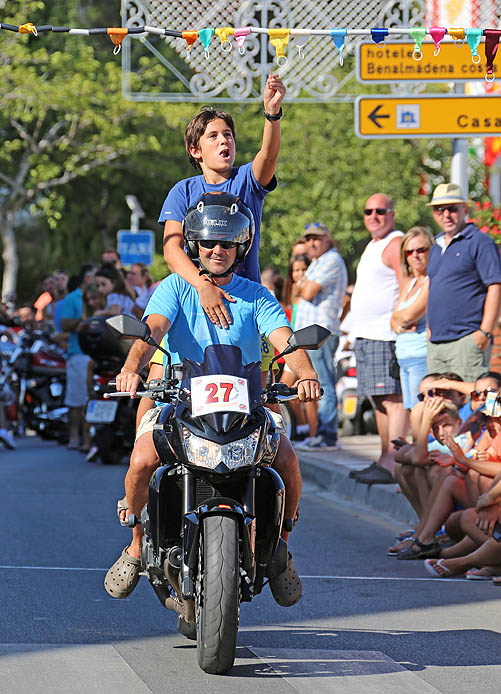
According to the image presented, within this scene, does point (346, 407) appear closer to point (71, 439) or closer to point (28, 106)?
point (71, 439)

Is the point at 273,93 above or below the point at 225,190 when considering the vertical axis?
above

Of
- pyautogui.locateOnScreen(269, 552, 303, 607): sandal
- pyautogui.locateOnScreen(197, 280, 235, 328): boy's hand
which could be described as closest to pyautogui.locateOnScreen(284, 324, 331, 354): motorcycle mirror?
pyautogui.locateOnScreen(197, 280, 235, 328): boy's hand

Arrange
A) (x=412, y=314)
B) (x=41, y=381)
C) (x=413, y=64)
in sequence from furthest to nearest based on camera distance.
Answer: (x=41, y=381)
(x=413, y=64)
(x=412, y=314)

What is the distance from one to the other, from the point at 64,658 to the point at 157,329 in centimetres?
131

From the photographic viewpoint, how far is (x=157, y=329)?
5766mm

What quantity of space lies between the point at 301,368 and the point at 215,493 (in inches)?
24.1

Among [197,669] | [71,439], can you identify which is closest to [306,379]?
[197,669]

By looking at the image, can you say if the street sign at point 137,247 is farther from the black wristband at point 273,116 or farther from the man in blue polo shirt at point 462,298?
the black wristband at point 273,116

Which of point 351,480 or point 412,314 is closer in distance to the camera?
point 412,314

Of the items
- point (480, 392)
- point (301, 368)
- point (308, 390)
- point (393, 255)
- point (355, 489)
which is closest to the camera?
point (308, 390)

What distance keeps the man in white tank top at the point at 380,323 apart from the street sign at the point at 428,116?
79cm

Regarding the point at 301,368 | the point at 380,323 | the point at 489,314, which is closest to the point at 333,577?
the point at 301,368

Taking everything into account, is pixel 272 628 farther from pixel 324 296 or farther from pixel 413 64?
pixel 324 296

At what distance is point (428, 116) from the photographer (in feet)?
39.9
